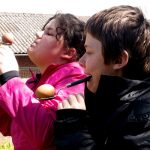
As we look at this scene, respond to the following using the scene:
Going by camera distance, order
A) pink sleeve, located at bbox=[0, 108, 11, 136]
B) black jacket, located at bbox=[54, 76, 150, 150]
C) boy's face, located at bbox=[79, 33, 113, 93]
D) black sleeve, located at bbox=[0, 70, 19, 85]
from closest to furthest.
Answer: black jacket, located at bbox=[54, 76, 150, 150]
boy's face, located at bbox=[79, 33, 113, 93]
black sleeve, located at bbox=[0, 70, 19, 85]
pink sleeve, located at bbox=[0, 108, 11, 136]

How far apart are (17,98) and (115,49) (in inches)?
14.7

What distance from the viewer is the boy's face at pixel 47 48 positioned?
173 cm

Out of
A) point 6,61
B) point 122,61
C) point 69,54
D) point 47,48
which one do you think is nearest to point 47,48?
point 47,48

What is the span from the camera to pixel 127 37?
135 centimetres

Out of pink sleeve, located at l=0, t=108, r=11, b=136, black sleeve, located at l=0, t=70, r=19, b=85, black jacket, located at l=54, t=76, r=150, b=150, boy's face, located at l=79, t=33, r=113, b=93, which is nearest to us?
black jacket, located at l=54, t=76, r=150, b=150

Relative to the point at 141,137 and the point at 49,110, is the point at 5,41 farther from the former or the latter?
the point at 141,137

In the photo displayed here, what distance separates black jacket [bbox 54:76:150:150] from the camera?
125cm

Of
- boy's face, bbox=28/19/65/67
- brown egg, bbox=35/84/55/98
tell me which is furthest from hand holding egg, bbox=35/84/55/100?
boy's face, bbox=28/19/65/67

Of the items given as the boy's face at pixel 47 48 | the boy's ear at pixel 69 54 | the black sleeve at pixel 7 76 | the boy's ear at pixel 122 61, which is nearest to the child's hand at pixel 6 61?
the black sleeve at pixel 7 76

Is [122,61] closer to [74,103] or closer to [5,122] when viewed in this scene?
[74,103]

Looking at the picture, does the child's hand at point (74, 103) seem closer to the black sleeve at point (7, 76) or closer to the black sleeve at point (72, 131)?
the black sleeve at point (72, 131)

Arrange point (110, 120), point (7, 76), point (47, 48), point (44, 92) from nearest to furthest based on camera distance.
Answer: point (110, 120), point (44, 92), point (7, 76), point (47, 48)

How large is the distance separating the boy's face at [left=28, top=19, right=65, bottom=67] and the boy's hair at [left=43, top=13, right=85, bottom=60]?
0.08 ft

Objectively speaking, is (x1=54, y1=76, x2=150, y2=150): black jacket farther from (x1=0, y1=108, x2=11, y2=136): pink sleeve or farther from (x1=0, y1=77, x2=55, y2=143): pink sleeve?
(x1=0, y1=108, x2=11, y2=136): pink sleeve
